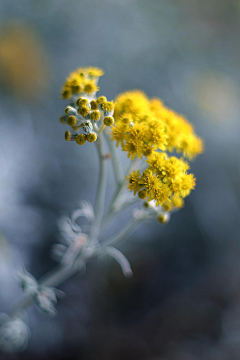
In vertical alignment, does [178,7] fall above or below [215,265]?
above

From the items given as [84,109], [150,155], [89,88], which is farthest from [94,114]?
[150,155]

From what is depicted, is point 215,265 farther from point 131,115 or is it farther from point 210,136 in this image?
point 131,115

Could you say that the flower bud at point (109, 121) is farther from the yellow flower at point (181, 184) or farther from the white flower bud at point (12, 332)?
the white flower bud at point (12, 332)

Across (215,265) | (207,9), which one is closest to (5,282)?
(215,265)

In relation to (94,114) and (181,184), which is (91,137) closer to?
(94,114)

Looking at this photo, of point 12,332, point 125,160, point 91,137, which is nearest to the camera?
point 91,137

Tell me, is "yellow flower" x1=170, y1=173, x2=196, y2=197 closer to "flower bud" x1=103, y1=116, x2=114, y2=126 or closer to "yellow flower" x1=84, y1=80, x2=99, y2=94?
"flower bud" x1=103, y1=116, x2=114, y2=126
